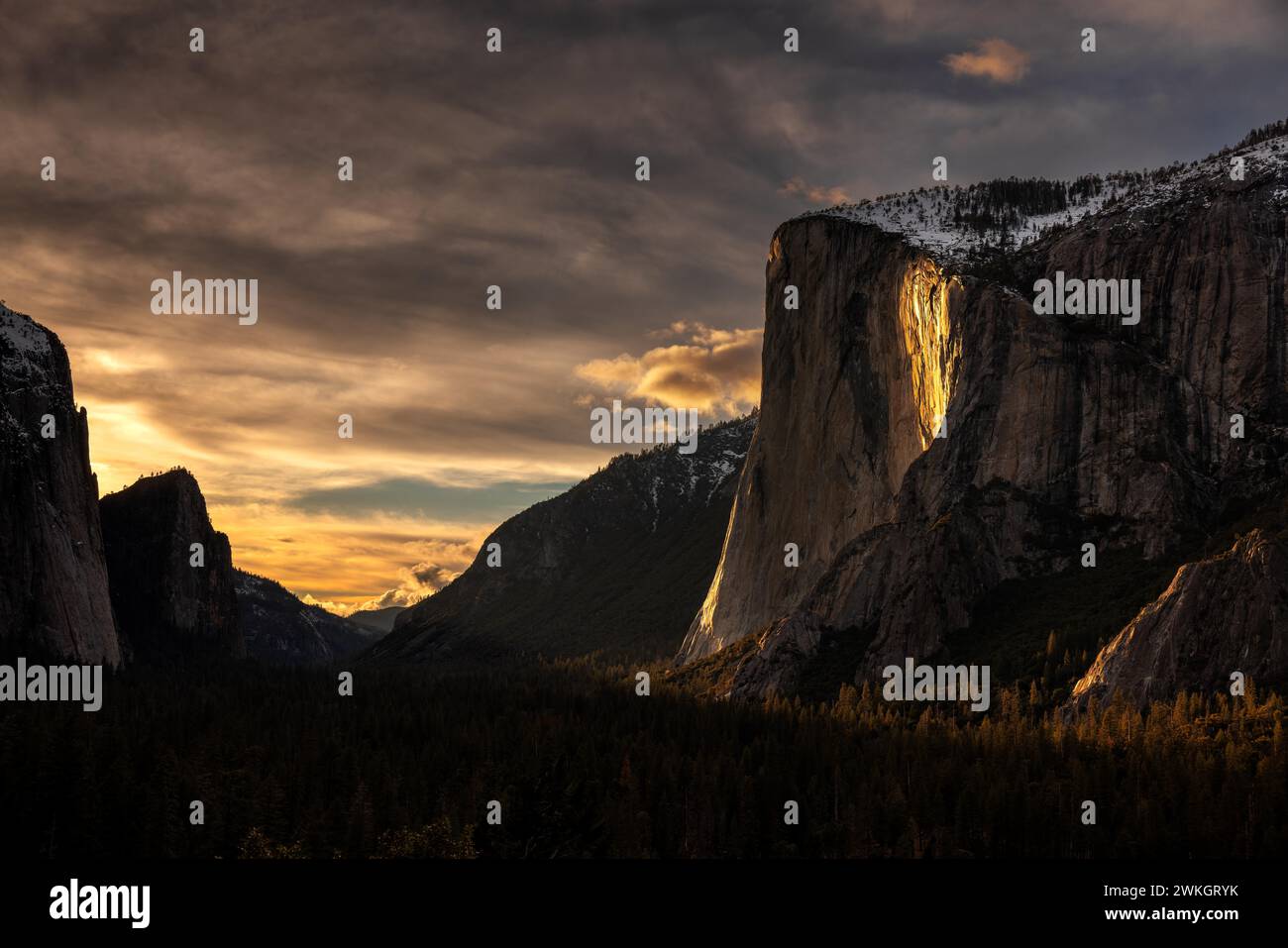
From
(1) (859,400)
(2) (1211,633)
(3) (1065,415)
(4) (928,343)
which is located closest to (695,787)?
(2) (1211,633)

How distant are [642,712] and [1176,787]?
7623cm

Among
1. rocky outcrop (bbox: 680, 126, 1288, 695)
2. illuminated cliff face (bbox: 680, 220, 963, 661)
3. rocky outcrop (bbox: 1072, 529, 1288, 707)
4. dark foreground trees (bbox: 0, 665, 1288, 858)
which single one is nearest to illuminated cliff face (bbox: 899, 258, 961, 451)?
illuminated cliff face (bbox: 680, 220, 963, 661)

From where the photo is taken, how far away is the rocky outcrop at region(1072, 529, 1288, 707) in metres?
98.1

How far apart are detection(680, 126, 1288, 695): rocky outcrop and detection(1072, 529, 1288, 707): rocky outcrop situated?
79.5 ft

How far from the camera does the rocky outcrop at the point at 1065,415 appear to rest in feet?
444

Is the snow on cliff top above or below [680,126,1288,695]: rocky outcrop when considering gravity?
above

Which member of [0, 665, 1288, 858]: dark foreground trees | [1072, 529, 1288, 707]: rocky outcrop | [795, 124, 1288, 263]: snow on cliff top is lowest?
[0, 665, 1288, 858]: dark foreground trees

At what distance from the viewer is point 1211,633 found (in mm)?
100125

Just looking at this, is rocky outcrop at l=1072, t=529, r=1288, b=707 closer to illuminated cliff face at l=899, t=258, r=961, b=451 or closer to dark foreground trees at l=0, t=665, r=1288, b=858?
dark foreground trees at l=0, t=665, r=1288, b=858

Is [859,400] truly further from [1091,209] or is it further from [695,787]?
[695,787]

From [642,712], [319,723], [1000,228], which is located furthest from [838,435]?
[319,723]

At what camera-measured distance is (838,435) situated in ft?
613

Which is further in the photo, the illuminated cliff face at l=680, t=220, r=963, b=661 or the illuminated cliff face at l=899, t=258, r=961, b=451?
the illuminated cliff face at l=680, t=220, r=963, b=661

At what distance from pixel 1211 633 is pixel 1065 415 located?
51.4m
